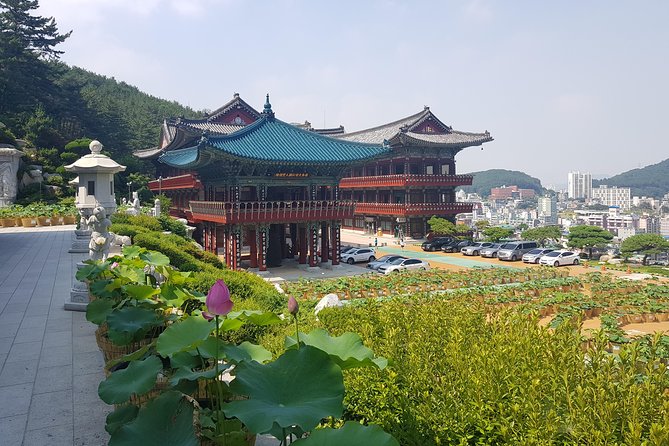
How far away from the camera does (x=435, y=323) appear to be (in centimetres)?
536

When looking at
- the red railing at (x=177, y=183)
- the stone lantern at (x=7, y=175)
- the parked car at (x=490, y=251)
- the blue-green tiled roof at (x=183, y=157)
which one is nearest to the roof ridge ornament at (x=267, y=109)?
the blue-green tiled roof at (x=183, y=157)

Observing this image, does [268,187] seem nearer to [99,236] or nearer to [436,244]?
[99,236]

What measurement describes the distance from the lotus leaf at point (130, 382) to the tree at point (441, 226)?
112ft

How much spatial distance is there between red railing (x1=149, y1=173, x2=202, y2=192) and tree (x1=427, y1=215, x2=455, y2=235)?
1826cm

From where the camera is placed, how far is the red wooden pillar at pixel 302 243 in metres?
25.2

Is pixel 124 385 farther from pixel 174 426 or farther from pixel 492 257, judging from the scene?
pixel 492 257

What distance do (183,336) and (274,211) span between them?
65.8 feet

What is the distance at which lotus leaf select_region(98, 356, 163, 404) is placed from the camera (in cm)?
296

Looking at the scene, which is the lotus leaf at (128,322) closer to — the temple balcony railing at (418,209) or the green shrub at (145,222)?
the green shrub at (145,222)

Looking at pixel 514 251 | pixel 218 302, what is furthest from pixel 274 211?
pixel 218 302

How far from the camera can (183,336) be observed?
129 inches

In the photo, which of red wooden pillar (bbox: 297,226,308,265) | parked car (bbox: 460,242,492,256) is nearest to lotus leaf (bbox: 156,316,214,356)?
red wooden pillar (bbox: 297,226,308,265)

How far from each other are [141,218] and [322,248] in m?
9.80

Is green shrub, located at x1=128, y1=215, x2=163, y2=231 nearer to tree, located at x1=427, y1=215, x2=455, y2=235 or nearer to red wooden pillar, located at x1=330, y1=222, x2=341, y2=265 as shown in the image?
red wooden pillar, located at x1=330, y1=222, x2=341, y2=265
